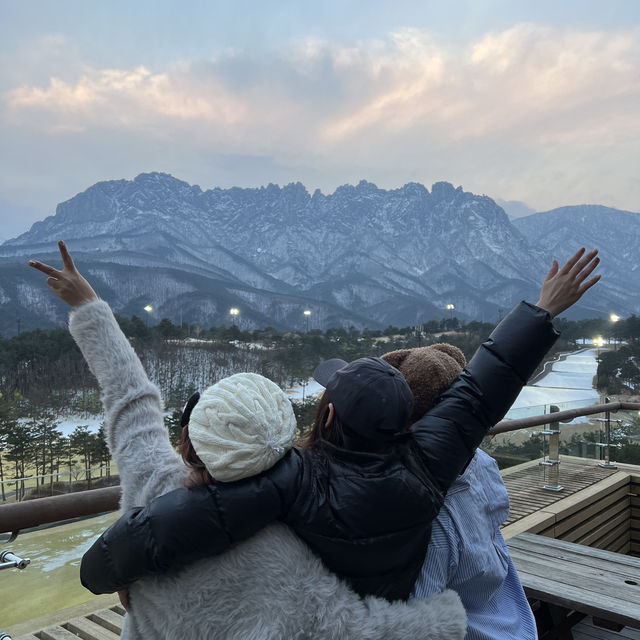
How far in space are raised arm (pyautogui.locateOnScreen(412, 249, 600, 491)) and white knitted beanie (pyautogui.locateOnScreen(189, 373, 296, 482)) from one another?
0.24m

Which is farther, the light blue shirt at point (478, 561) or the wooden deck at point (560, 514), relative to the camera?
the wooden deck at point (560, 514)

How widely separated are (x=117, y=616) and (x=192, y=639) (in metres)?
1.32

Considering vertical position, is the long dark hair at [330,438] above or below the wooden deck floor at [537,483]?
above

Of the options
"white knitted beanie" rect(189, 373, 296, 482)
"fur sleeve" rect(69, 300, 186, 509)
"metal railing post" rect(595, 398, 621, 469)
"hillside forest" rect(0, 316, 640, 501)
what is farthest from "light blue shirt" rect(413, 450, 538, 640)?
"hillside forest" rect(0, 316, 640, 501)

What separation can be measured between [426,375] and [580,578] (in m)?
1.30

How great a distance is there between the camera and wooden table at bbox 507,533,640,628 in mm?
1610

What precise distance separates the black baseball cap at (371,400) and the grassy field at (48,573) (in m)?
1.38

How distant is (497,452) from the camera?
161 inches

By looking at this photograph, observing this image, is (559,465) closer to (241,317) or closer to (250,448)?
(250,448)

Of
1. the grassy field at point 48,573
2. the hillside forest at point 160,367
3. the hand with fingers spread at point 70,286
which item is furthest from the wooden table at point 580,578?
the hillside forest at point 160,367

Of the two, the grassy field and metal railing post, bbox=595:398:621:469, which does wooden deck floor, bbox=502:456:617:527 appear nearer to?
metal railing post, bbox=595:398:621:469

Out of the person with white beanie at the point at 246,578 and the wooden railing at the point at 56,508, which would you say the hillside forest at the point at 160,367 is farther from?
the person with white beanie at the point at 246,578

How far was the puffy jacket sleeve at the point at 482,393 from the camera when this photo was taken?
87cm

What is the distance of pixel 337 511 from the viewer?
2.52ft
